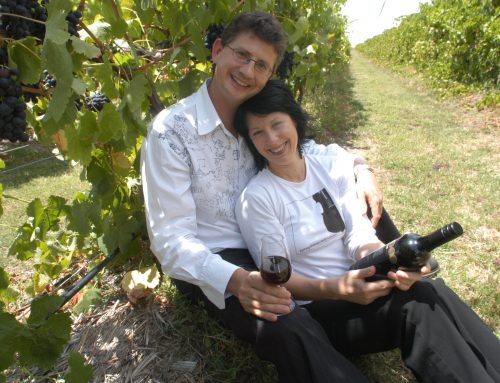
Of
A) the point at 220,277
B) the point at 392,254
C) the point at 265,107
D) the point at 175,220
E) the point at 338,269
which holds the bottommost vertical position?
the point at 338,269

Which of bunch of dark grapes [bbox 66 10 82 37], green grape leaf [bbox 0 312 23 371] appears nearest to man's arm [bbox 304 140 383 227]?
bunch of dark grapes [bbox 66 10 82 37]

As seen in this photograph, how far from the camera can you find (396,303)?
1609 millimetres

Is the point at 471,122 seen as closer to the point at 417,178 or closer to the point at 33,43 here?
the point at 417,178

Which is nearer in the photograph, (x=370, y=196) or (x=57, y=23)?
(x=57, y=23)

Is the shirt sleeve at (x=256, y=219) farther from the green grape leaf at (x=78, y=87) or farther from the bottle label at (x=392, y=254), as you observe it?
the green grape leaf at (x=78, y=87)

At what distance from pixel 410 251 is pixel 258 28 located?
105 cm

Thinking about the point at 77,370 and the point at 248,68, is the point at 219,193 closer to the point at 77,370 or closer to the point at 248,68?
the point at 248,68

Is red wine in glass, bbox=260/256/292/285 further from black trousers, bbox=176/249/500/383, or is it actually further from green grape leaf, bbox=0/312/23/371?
green grape leaf, bbox=0/312/23/371

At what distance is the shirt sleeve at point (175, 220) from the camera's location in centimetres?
163

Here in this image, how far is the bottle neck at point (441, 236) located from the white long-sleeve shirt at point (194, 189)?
26.7 inches

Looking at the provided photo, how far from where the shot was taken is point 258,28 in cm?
179

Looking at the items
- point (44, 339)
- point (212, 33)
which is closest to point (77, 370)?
point (44, 339)

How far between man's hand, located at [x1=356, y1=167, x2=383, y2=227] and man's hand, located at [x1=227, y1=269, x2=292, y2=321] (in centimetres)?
73

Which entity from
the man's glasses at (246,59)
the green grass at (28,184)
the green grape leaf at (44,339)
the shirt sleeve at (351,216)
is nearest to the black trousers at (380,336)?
the shirt sleeve at (351,216)
